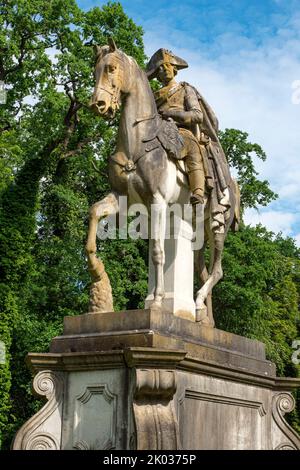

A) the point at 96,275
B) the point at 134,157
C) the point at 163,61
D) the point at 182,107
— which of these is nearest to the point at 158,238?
the point at 96,275

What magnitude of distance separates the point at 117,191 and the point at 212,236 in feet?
5.01

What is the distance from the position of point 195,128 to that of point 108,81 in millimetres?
1470

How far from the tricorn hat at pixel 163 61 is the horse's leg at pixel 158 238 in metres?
2.04

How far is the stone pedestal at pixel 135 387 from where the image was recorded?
686 cm

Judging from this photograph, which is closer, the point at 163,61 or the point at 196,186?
the point at 196,186

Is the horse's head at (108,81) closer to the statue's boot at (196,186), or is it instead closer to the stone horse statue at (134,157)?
the stone horse statue at (134,157)

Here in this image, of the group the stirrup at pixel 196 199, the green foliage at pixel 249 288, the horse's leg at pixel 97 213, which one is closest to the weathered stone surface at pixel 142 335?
the horse's leg at pixel 97 213

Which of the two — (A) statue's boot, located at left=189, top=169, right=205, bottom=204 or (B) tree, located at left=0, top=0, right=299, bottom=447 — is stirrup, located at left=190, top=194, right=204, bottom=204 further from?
(B) tree, located at left=0, top=0, right=299, bottom=447

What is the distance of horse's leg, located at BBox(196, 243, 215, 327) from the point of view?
28.0 feet

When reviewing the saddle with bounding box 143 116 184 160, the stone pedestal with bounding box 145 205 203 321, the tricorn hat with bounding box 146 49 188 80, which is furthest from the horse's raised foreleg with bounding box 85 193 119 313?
the tricorn hat with bounding box 146 49 188 80

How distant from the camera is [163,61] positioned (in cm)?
938

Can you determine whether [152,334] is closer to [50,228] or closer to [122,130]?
[122,130]

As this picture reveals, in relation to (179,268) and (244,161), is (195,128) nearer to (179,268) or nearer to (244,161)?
(179,268)
